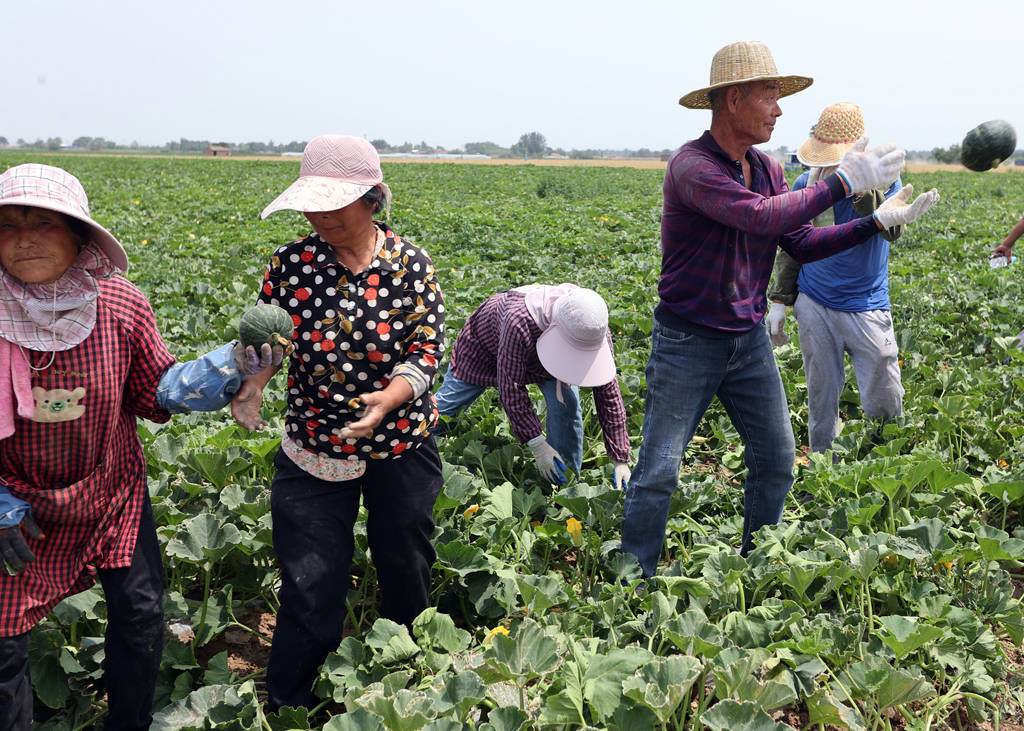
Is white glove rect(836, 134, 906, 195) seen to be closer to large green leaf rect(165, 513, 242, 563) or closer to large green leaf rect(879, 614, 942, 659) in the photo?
large green leaf rect(879, 614, 942, 659)

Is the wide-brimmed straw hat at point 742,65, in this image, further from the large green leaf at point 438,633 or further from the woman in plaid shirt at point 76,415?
the large green leaf at point 438,633

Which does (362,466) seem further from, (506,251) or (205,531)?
(506,251)

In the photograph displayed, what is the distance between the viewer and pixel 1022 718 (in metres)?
2.50

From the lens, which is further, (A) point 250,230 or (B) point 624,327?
(A) point 250,230

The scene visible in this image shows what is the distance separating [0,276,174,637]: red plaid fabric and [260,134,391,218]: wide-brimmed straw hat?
0.47m

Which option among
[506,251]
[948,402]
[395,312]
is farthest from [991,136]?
[506,251]

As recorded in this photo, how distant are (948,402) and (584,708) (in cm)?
279

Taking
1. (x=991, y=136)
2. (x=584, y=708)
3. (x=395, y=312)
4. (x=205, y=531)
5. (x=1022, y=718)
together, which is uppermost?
(x=991, y=136)

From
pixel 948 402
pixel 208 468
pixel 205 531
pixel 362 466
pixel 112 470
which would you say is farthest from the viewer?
pixel 948 402

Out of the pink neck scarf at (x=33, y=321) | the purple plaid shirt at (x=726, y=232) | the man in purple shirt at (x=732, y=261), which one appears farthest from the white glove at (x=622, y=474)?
the pink neck scarf at (x=33, y=321)

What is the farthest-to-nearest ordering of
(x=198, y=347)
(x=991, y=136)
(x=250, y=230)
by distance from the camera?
(x=250, y=230) → (x=198, y=347) → (x=991, y=136)

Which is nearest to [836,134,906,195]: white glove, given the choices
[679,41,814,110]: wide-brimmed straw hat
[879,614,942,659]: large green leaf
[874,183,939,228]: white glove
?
[874,183,939,228]: white glove

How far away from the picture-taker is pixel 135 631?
217 cm

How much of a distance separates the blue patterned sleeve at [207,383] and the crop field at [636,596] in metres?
0.77
